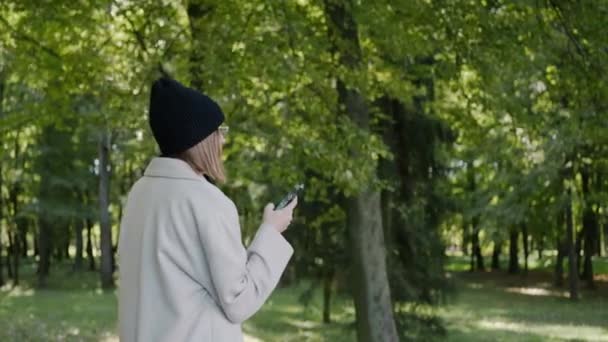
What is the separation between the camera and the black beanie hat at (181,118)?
2.73m

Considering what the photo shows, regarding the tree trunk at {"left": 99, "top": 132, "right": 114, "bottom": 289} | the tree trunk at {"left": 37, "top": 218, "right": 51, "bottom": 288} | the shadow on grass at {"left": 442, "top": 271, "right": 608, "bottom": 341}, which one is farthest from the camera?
the tree trunk at {"left": 37, "top": 218, "right": 51, "bottom": 288}

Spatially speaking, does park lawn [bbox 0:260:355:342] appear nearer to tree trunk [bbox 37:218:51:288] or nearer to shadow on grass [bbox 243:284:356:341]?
shadow on grass [bbox 243:284:356:341]

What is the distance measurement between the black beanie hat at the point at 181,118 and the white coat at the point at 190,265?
0.20ft

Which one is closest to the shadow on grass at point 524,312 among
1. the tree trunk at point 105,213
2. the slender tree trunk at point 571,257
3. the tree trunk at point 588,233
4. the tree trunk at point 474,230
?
the slender tree trunk at point 571,257

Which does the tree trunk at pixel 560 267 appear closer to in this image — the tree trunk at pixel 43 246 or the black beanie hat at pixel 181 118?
the tree trunk at pixel 43 246

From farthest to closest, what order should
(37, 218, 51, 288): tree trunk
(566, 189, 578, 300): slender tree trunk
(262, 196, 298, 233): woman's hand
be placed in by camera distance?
(37, 218, 51, 288): tree trunk → (566, 189, 578, 300): slender tree trunk → (262, 196, 298, 233): woman's hand

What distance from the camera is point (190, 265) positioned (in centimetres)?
263

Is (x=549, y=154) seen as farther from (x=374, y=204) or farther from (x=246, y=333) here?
(x=374, y=204)

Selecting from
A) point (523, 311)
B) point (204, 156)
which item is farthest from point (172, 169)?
point (523, 311)

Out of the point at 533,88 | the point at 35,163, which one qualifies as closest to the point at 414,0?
the point at 533,88

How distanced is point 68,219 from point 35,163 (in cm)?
265

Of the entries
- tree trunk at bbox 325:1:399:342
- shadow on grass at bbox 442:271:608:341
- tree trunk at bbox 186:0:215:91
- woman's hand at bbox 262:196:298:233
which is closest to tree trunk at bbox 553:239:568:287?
shadow on grass at bbox 442:271:608:341

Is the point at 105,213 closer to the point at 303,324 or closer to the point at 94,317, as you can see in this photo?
the point at 94,317

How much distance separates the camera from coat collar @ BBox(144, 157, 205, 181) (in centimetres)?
269
